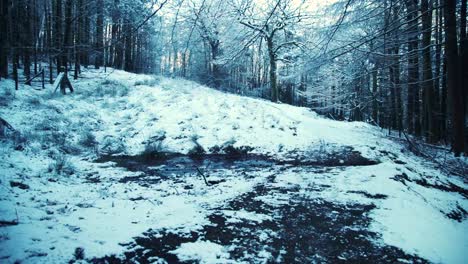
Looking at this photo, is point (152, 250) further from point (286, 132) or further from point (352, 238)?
point (286, 132)

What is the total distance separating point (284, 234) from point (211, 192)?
6.47ft

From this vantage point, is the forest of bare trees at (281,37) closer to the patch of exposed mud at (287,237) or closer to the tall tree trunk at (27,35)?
the tall tree trunk at (27,35)

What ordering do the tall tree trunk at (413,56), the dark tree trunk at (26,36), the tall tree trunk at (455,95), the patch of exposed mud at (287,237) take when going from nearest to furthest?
the dark tree trunk at (26,36) → the patch of exposed mud at (287,237) → the tall tree trunk at (413,56) → the tall tree trunk at (455,95)

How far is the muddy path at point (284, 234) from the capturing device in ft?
10.5

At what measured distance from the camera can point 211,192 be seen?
5355 millimetres

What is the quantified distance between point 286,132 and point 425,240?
6711mm

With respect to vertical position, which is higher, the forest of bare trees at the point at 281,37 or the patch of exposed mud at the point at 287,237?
the forest of bare trees at the point at 281,37

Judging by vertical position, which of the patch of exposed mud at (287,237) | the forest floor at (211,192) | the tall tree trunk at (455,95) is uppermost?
the tall tree trunk at (455,95)

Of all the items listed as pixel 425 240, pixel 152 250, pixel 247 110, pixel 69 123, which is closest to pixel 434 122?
pixel 247 110

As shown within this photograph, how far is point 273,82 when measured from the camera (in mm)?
17141

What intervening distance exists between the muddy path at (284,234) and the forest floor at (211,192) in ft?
0.07

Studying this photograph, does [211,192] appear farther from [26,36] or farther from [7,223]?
[26,36]

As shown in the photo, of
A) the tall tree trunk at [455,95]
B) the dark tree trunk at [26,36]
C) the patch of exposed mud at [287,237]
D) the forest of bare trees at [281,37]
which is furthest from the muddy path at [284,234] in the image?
the tall tree trunk at [455,95]

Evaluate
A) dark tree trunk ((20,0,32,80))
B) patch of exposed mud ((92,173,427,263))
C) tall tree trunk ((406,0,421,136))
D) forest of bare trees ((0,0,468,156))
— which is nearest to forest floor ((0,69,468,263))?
patch of exposed mud ((92,173,427,263))
